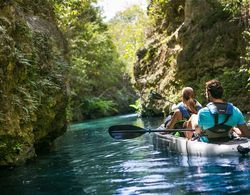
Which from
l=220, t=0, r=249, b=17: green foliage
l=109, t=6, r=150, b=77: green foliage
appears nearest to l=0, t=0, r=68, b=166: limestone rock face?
l=220, t=0, r=249, b=17: green foliage

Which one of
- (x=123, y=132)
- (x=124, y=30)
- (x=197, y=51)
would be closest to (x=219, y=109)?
(x=123, y=132)

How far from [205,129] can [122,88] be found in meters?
36.1

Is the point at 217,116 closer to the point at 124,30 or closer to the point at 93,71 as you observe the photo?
the point at 93,71

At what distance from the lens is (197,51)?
1972 cm

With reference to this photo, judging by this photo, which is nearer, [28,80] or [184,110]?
[184,110]

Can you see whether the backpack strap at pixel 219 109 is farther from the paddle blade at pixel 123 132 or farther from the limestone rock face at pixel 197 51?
the limestone rock face at pixel 197 51

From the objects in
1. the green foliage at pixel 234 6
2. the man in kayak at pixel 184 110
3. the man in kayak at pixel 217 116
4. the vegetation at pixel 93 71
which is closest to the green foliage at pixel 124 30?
the vegetation at pixel 93 71

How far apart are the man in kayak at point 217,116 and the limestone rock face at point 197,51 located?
9368mm

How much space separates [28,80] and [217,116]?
4.53 metres

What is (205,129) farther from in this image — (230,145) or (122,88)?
(122,88)

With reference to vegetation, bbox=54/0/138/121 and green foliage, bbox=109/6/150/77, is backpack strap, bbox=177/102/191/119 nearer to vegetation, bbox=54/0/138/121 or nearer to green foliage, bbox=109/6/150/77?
vegetation, bbox=54/0/138/121

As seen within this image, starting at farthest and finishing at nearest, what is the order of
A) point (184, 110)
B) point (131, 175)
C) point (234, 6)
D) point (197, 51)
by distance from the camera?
point (197, 51) < point (234, 6) < point (184, 110) < point (131, 175)

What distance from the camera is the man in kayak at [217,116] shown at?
6.62m

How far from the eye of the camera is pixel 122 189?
18.4ft
